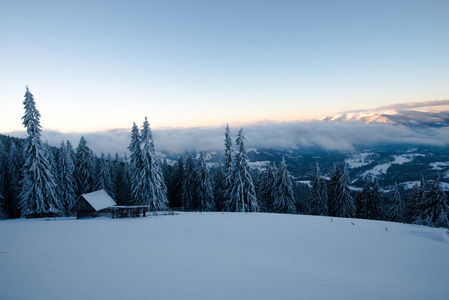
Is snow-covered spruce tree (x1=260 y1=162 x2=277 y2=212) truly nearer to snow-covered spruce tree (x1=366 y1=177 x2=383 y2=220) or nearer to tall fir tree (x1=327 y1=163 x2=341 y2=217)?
tall fir tree (x1=327 y1=163 x2=341 y2=217)

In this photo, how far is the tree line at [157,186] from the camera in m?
32.0

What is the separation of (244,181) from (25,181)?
114ft

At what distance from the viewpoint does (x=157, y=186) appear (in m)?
36.8

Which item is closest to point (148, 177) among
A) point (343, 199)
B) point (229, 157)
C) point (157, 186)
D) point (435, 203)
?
point (157, 186)

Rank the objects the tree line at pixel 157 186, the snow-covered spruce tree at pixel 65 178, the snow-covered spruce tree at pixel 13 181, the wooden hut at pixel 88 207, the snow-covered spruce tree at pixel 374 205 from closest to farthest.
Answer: the wooden hut at pixel 88 207 → the tree line at pixel 157 186 → the snow-covered spruce tree at pixel 13 181 → the snow-covered spruce tree at pixel 65 178 → the snow-covered spruce tree at pixel 374 205

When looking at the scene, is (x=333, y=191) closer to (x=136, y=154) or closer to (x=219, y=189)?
(x=219, y=189)

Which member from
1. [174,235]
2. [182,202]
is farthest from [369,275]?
[182,202]

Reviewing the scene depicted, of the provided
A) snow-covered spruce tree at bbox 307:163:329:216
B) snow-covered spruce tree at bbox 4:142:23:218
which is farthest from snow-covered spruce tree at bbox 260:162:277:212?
snow-covered spruce tree at bbox 4:142:23:218

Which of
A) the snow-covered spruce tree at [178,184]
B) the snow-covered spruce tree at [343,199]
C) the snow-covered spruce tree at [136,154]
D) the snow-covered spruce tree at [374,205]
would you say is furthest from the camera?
the snow-covered spruce tree at [178,184]

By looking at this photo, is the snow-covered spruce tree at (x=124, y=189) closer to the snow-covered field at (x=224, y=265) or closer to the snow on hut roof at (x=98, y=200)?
the snow on hut roof at (x=98, y=200)

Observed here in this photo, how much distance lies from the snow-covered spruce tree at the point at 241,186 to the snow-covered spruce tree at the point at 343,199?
762 inches

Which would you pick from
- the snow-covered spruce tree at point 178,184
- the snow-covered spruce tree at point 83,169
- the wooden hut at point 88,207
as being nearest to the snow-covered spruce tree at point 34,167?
the wooden hut at point 88,207

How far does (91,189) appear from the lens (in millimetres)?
46344

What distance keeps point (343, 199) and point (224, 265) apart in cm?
4075
